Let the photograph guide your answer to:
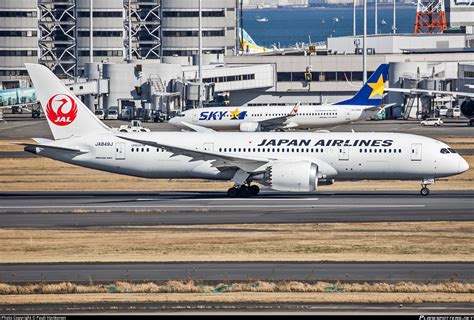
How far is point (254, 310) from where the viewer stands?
36.1 metres

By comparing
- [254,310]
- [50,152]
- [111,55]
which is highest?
[111,55]

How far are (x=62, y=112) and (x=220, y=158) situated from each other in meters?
9.94

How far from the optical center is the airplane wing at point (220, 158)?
6521 cm

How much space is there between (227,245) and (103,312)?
14577 mm

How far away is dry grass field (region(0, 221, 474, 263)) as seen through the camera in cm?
4700

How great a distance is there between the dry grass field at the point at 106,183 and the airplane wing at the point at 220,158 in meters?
6.75

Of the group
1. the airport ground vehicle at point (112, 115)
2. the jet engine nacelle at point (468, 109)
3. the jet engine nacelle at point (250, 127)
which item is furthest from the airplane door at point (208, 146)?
the airport ground vehicle at point (112, 115)

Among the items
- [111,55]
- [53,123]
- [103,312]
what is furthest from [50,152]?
[111,55]

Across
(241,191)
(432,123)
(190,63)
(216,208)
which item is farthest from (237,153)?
(190,63)

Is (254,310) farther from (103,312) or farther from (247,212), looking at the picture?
(247,212)

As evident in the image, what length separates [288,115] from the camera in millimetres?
118250

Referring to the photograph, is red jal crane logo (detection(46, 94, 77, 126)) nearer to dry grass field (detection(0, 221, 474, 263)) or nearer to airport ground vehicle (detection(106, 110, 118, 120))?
dry grass field (detection(0, 221, 474, 263))

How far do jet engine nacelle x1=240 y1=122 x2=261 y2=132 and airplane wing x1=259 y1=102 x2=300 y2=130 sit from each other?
0.92 metres

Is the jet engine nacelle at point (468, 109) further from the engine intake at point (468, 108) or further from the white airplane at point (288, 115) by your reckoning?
the white airplane at point (288, 115)
